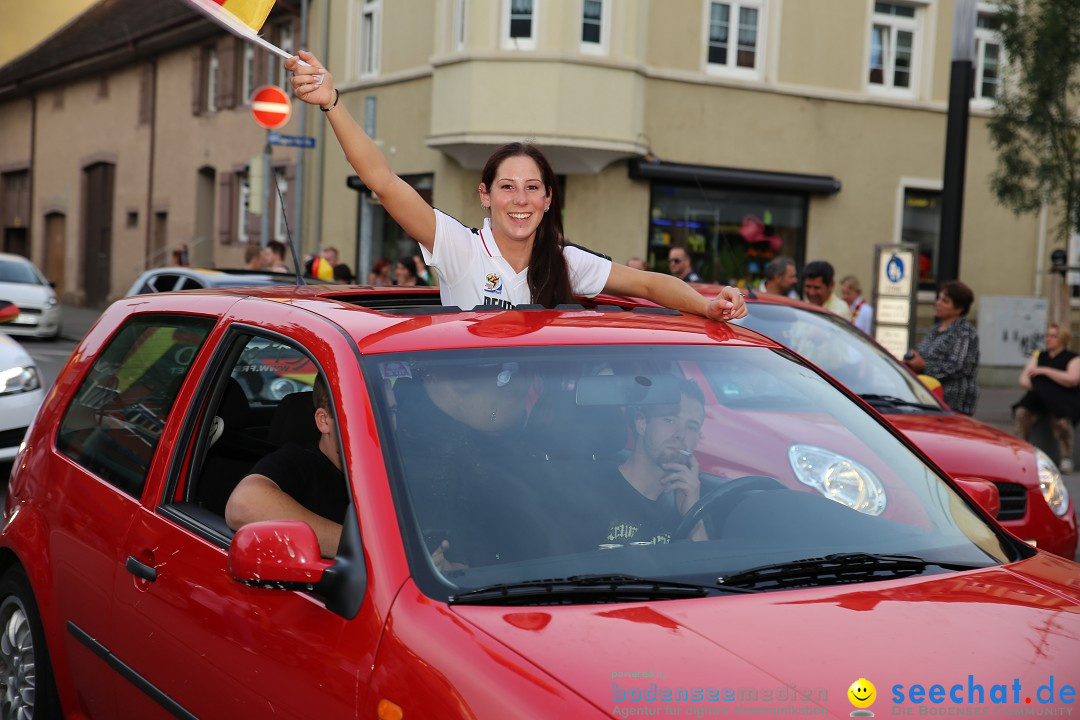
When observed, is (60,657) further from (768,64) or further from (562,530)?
(768,64)

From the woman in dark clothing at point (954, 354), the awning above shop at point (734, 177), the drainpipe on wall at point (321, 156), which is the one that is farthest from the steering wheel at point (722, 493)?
the drainpipe on wall at point (321, 156)

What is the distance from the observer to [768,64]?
21.3 metres

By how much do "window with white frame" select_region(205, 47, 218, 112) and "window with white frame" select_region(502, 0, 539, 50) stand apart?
12.1 meters

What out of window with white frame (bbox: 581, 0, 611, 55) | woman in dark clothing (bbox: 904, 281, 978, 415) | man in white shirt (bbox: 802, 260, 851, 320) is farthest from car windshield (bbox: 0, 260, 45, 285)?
woman in dark clothing (bbox: 904, 281, 978, 415)

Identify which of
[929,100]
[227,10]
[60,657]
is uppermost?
[929,100]

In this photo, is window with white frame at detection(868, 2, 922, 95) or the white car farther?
window with white frame at detection(868, 2, 922, 95)

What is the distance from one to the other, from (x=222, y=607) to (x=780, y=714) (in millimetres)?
1340

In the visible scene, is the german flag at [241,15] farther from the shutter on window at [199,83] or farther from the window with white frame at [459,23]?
the shutter on window at [199,83]

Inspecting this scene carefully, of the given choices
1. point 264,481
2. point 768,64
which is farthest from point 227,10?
point 768,64

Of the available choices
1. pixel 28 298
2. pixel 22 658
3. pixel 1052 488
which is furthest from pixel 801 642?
pixel 28 298

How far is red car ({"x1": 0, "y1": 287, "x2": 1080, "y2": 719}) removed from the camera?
7.63 ft

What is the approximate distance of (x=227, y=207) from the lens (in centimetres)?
2814

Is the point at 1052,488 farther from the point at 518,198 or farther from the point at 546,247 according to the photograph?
the point at 518,198

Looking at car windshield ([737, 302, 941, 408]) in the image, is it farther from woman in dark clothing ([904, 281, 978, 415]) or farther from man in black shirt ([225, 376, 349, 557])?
man in black shirt ([225, 376, 349, 557])
